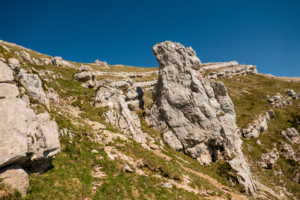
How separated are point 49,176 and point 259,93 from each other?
4718 inches

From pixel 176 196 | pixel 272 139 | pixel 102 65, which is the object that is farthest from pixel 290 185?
pixel 102 65

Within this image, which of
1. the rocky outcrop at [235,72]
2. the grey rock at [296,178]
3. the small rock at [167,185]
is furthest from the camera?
the rocky outcrop at [235,72]

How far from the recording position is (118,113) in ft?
113

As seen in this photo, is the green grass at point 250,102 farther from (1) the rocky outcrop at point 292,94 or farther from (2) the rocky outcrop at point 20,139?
(2) the rocky outcrop at point 20,139

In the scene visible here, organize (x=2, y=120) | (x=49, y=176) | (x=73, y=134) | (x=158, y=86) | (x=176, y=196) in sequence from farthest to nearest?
(x=158, y=86)
(x=73, y=134)
(x=176, y=196)
(x=49, y=176)
(x=2, y=120)

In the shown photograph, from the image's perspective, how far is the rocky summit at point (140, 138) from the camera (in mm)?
11602

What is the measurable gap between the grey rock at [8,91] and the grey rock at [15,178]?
5359mm

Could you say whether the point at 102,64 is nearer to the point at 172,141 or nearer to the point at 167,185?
the point at 172,141

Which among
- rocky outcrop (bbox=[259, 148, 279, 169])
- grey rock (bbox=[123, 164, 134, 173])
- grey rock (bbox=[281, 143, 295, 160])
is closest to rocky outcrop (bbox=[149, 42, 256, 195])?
rocky outcrop (bbox=[259, 148, 279, 169])

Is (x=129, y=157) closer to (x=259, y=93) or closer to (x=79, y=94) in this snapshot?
(x=79, y=94)

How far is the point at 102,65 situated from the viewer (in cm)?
12781

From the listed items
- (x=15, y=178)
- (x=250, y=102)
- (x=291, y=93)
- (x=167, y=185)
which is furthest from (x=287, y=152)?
(x=291, y=93)

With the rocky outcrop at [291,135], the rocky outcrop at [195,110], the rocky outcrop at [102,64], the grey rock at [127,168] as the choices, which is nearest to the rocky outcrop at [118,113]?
the rocky outcrop at [195,110]

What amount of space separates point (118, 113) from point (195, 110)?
19234 mm
